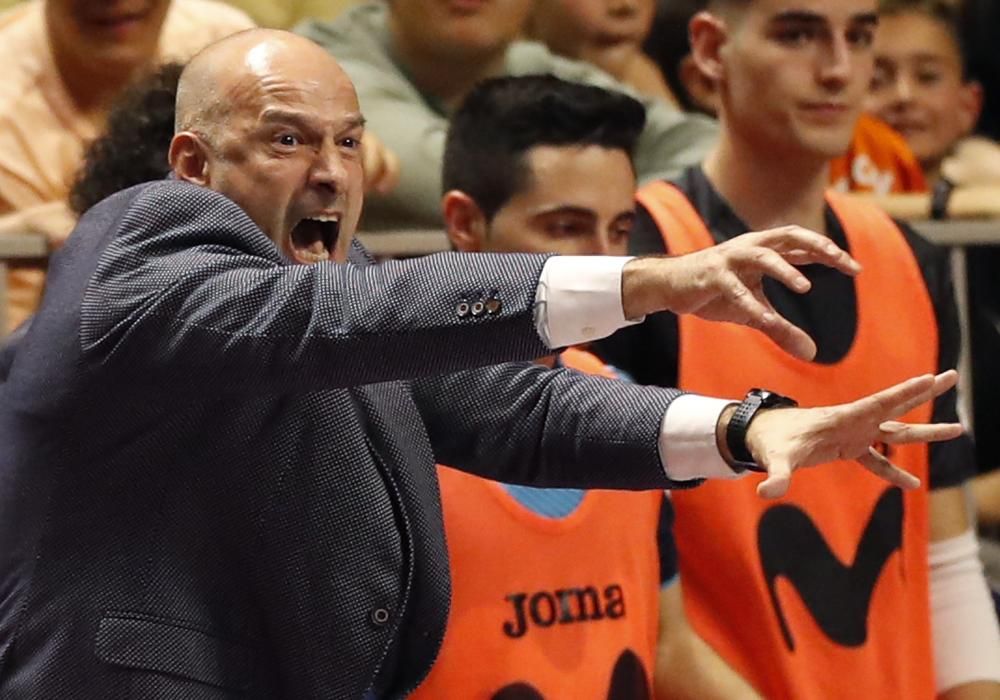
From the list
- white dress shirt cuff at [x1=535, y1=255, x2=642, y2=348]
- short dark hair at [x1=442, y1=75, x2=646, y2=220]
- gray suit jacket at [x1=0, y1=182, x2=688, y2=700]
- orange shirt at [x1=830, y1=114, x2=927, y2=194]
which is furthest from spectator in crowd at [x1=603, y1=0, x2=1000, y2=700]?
orange shirt at [x1=830, y1=114, x2=927, y2=194]

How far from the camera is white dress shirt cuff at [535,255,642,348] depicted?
5.60 ft

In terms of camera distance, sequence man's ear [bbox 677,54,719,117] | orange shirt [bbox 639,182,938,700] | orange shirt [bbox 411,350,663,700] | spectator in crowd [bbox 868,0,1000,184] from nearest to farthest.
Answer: orange shirt [bbox 411,350,663,700] < orange shirt [bbox 639,182,938,700] < man's ear [bbox 677,54,719,117] < spectator in crowd [bbox 868,0,1000,184]

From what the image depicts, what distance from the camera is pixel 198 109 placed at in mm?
2000

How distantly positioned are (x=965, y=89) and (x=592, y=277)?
2.89 m

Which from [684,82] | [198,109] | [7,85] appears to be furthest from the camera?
[684,82]

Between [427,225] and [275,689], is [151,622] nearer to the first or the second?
[275,689]

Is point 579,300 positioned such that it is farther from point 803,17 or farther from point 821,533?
point 803,17

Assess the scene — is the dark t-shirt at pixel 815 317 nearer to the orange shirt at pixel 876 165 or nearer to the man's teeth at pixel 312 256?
the man's teeth at pixel 312 256

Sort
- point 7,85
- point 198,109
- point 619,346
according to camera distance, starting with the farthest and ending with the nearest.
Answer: point 7,85, point 619,346, point 198,109

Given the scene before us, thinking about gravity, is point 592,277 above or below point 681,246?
above

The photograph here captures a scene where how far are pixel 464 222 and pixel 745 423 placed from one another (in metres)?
0.93

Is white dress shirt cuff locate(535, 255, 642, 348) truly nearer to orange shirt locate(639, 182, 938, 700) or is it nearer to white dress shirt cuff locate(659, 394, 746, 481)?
white dress shirt cuff locate(659, 394, 746, 481)

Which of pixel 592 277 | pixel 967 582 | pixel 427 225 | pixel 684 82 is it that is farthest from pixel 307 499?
pixel 684 82

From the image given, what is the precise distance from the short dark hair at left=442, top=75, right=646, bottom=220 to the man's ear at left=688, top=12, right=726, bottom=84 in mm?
Answer: 110
